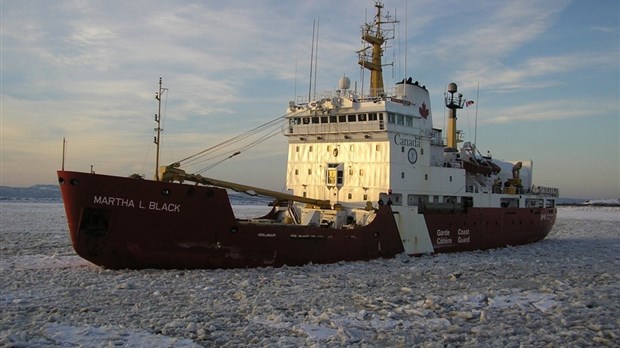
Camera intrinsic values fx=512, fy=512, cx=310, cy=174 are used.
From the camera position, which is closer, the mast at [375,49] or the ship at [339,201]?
the ship at [339,201]

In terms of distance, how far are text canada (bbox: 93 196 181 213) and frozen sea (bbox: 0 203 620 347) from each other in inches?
61.9

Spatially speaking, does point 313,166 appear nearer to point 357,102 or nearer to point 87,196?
point 357,102

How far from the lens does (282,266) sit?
14.1 meters

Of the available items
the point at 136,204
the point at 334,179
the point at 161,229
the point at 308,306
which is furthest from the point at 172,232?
the point at 334,179

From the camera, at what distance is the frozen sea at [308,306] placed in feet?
25.0

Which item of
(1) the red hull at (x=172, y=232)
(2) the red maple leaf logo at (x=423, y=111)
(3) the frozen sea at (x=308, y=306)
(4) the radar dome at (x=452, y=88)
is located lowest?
(3) the frozen sea at (x=308, y=306)

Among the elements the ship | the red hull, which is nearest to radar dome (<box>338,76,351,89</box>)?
the ship

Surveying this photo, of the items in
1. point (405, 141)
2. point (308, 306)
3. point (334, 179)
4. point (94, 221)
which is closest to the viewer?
point (308, 306)

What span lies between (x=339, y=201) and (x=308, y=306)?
8653 mm

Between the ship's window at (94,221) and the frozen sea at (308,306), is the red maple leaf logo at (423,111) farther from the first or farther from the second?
the ship's window at (94,221)

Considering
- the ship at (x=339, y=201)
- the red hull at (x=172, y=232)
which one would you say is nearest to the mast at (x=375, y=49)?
the ship at (x=339, y=201)

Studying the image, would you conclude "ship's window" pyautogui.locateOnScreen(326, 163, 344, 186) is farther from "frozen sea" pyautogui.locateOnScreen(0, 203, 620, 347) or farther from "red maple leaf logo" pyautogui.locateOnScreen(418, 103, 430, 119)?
"red maple leaf logo" pyautogui.locateOnScreen(418, 103, 430, 119)

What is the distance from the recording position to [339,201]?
716 inches

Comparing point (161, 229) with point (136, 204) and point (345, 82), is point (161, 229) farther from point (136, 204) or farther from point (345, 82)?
point (345, 82)
